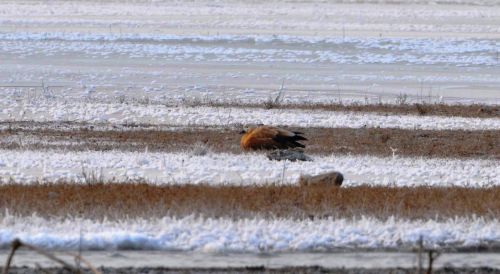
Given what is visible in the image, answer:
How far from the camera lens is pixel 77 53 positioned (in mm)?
29484

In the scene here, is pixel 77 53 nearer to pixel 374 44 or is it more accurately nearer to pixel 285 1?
pixel 374 44

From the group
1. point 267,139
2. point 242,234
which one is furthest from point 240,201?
point 267,139

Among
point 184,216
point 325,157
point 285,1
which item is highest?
point 184,216

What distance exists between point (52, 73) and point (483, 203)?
17.5m

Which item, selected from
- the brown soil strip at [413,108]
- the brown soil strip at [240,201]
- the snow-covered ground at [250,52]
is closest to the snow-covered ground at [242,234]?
the brown soil strip at [240,201]

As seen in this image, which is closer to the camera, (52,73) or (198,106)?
(198,106)

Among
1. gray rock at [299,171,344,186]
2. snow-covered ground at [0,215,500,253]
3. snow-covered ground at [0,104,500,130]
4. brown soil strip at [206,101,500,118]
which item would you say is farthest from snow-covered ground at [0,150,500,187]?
brown soil strip at [206,101,500,118]

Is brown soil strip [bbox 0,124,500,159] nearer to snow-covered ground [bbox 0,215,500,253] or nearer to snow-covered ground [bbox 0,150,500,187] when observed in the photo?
snow-covered ground [bbox 0,150,500,187]

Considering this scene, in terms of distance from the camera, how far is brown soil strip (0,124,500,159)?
1400cm

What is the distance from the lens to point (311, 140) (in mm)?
15055

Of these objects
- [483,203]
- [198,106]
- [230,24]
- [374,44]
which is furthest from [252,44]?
[483,203]

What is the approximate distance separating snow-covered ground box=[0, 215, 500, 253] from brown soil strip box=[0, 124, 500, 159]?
5.40 metres

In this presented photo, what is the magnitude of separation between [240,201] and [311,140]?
609cm

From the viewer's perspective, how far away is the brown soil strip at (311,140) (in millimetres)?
14000
